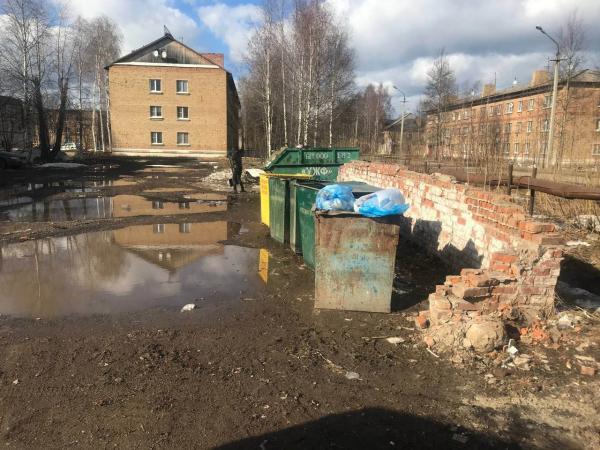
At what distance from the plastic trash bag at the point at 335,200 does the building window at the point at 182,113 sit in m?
37.3

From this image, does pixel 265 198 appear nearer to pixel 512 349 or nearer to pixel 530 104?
pixel 512 349

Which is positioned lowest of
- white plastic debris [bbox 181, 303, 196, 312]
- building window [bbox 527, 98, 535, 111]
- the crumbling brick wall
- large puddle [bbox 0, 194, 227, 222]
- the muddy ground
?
the muddy ground

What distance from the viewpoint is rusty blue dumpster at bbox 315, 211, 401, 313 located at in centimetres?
488

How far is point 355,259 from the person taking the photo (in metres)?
4.93

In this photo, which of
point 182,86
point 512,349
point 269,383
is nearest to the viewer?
point 269,383

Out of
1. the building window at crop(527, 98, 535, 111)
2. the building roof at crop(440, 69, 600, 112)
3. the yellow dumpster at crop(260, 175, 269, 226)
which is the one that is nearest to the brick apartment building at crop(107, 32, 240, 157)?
the building roof at crop(440, 69, 600, 112)

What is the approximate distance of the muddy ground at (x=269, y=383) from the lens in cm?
286

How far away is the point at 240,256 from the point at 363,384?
4495 millimetres

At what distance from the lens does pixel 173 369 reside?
12.1 feet

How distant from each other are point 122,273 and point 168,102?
36161 millimetres

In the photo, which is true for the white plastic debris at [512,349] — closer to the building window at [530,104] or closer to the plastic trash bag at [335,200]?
the plastic trash bag at [335,200]

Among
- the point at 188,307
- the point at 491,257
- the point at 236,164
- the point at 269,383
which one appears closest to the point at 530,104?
the point at 236,164

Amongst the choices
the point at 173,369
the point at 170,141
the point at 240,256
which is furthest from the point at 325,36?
the point at 173,369

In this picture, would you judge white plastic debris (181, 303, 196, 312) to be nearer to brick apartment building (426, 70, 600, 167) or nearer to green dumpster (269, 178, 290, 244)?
green dumpster (269, 178, 290, 244)
